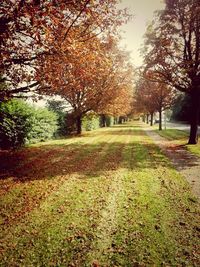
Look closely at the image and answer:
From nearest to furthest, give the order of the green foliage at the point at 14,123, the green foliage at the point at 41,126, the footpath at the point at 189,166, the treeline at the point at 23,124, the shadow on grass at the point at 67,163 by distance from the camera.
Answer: the footpath at the point at 189,166
the shadow on grass at the point at 67,163
the green foliage at the point at 14,123
the treeline at the point at 23,124
the green foliage at the point at 41,126

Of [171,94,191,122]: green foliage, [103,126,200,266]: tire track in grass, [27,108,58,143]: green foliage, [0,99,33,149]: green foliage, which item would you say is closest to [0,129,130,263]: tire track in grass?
[103,126,200,266]: tire track in grass

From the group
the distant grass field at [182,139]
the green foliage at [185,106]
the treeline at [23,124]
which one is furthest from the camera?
the green foliage at [185,106]

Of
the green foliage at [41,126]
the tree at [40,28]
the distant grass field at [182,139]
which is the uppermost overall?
the tree at [40,28]

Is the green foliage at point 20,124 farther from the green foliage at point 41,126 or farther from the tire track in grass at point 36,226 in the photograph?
the tire track in grass at point 36,226

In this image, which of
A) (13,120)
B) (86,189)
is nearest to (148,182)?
(86,189)

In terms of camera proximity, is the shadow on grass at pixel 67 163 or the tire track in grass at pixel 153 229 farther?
the shadow on grass at pixel 67 163

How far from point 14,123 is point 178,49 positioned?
1289 cm

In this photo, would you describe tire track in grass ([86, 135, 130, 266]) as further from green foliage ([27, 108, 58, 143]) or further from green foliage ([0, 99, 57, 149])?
green foliage ([27, 108, 58, 143])

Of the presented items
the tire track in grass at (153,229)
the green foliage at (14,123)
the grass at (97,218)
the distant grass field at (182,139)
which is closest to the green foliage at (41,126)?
the green foliage at (14,123)

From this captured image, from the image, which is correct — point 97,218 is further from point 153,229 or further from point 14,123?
point 14,123

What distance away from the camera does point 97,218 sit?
5742 mm

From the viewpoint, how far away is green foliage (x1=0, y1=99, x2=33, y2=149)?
1622cm

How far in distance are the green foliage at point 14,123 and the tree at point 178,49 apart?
990cm

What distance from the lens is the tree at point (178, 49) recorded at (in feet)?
57.4
